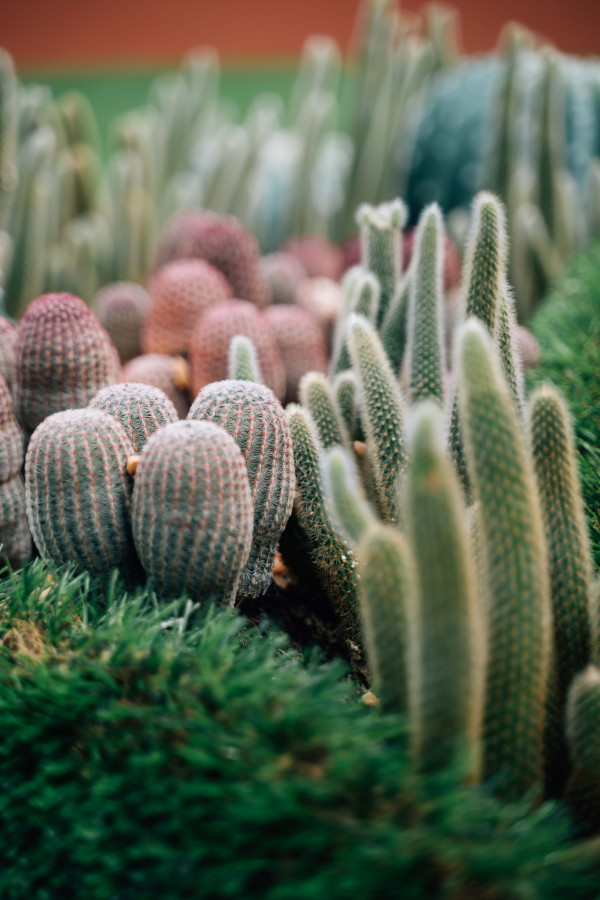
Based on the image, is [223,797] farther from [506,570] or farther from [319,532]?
[319,532]

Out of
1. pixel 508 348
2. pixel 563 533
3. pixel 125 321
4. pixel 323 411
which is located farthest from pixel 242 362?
pixel 125 321

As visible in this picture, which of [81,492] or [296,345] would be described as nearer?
[81,492]

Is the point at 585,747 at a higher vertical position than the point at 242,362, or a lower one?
lower

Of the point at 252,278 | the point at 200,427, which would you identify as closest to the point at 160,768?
the point at 200,427

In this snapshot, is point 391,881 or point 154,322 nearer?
point 391,881

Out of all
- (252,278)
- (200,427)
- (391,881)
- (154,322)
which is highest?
(252,278)

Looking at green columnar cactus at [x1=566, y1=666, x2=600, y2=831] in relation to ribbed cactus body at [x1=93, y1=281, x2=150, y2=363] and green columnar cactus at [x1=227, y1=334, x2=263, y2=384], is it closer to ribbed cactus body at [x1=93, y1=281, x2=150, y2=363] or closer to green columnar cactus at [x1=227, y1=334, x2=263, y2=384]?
green columnar cactus at [x1=227, y1=334, x2=263, y2=384]

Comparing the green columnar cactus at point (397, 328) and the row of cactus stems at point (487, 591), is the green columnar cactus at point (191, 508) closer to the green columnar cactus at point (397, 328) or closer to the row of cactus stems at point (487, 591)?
the row of cactus stems at point (487, 591)

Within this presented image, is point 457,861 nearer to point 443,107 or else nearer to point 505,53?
point 505,53
